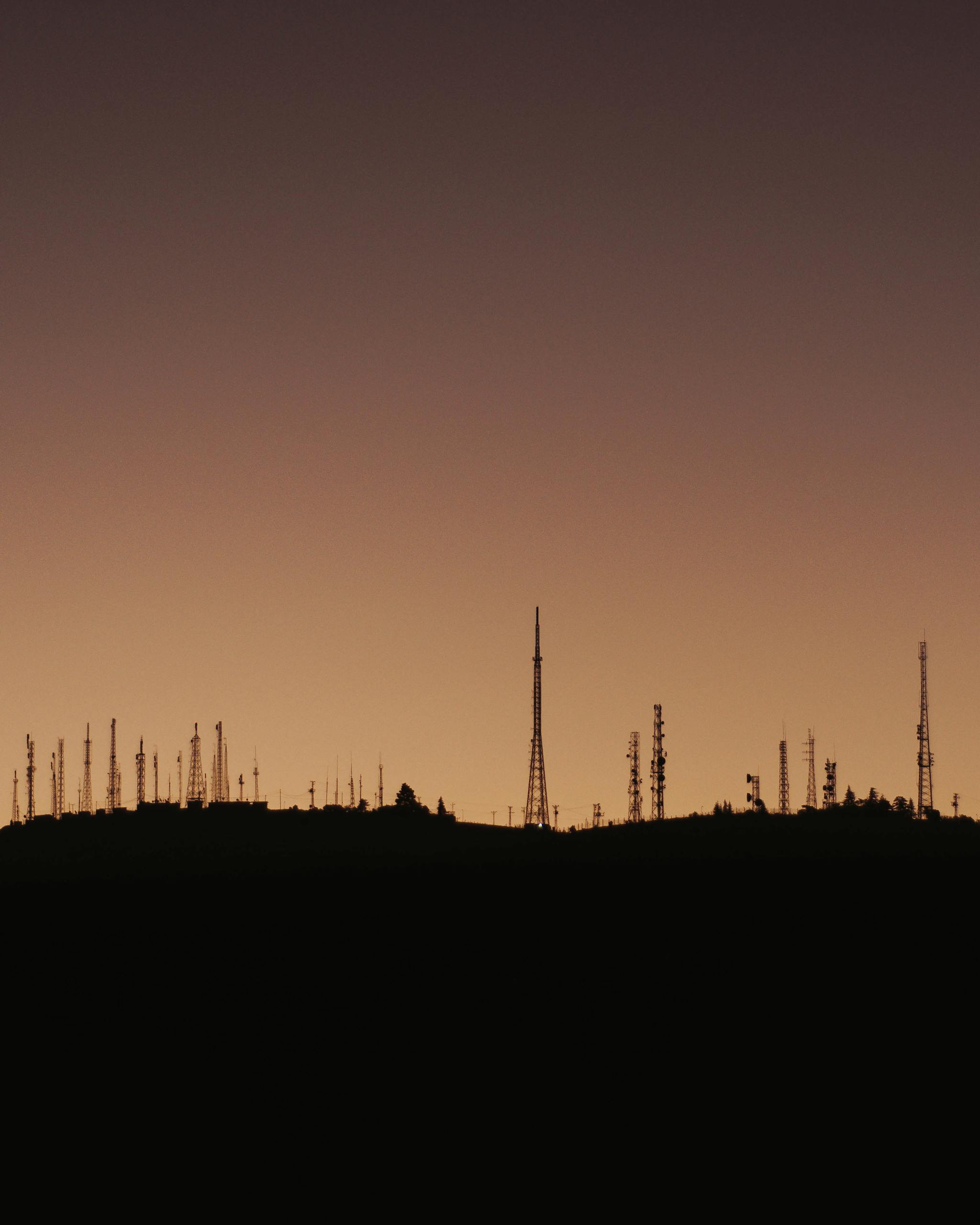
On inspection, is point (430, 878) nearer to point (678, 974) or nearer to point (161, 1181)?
point (678, 974)

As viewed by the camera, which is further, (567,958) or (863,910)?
(863,910)

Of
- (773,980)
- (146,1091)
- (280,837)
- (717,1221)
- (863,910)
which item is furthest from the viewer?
(280,837)

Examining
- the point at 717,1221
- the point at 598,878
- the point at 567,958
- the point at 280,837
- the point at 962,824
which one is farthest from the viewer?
the point at 280,837

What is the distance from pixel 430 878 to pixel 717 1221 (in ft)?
131

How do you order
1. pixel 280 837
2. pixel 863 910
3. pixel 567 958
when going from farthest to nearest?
1. pixel 280 837
2. pixel 863 910
3. pixel 567 958

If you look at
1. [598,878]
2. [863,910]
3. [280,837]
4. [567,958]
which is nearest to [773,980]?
[567,958]

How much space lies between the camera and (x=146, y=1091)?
33625 mm

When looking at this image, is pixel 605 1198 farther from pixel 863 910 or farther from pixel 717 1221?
pixel 863 910

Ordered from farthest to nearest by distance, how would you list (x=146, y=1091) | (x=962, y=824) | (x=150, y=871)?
(x=962, y=824)
(x=150, y=871)
(x=146, y=1091)

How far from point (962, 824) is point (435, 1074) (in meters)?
62.5

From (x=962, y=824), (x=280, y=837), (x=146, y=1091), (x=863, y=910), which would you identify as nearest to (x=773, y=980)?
(x=863, y=910)

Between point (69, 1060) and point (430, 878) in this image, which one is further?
point (430, 878)

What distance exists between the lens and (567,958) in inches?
1804

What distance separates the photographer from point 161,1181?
28.8 meters
